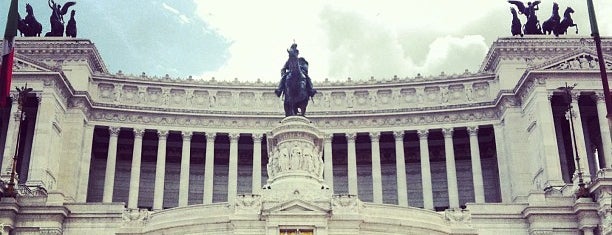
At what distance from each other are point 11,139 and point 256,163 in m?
20.9

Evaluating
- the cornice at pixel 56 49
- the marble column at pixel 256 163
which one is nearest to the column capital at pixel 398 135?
the marble column at pixel 256 163

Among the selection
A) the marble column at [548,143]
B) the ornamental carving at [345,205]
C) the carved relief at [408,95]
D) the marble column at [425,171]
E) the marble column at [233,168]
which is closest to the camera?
the ornamental carving at [345,205]

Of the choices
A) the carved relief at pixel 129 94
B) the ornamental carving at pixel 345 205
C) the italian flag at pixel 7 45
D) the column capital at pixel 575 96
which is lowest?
the ornamental carving at pixel 345 205

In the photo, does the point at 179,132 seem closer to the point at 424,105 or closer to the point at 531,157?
the point at 424,105

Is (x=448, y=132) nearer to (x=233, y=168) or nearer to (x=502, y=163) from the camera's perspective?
(x=502, y=163)

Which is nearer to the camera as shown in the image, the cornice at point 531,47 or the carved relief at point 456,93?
the cornice at point 531,47

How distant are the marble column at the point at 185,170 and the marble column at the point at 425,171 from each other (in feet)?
67.0

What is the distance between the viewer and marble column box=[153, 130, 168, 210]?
215ft

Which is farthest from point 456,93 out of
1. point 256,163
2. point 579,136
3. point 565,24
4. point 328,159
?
point 256,163

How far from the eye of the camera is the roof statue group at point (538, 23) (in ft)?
227

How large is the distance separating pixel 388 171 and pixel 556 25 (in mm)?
20253

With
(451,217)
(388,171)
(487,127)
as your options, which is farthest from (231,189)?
(451,217)

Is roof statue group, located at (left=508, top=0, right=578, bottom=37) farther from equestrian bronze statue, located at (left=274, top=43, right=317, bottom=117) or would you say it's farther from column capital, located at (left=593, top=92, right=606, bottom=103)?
equestrian bronze statue, located at (left=274, top=43, right=317, bottom=117)

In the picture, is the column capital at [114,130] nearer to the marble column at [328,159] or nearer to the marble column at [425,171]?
the marble column at [328,159]
